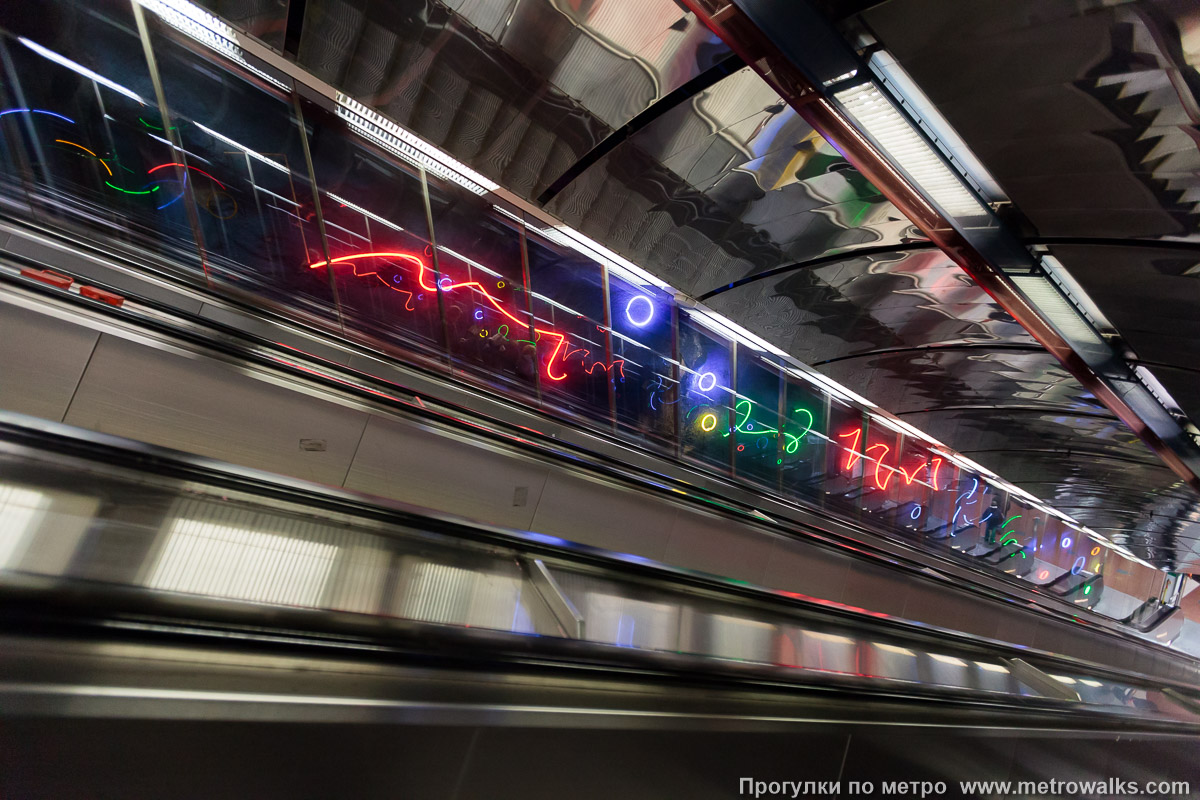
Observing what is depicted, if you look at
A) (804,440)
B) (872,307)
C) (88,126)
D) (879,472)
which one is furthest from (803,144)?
(879,472)

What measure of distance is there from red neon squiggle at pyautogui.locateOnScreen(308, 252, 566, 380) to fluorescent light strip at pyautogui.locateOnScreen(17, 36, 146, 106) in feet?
5.89

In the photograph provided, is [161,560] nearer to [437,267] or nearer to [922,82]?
[922,82]

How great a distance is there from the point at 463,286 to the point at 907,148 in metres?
4.59

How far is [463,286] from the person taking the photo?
692cm

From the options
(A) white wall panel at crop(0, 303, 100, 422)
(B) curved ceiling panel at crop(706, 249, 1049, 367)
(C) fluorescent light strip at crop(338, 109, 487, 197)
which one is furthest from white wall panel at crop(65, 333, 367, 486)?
(B) curved ceiling panel at crop(706, 249, 1049, 367)

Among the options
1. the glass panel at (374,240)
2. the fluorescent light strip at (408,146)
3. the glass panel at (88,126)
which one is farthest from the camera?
→ the glass panel at (374,240)

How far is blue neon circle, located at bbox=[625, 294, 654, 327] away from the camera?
7.90m

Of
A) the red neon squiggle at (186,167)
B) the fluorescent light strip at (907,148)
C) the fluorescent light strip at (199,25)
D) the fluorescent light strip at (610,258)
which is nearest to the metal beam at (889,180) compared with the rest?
the fluorescent light strip at (907,148)

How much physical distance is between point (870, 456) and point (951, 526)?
12.2 ft

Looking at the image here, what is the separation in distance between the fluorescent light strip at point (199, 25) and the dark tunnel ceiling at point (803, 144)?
26 cm

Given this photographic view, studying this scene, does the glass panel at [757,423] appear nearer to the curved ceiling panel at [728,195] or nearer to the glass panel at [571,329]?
the glass panel at [571,329]

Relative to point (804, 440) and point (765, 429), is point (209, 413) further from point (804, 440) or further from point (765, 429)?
point (804, 440)

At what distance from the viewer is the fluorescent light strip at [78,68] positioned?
4.35m

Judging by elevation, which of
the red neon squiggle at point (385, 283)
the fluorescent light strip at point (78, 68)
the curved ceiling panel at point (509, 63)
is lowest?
the red neon squiggle at point (385, 283)
